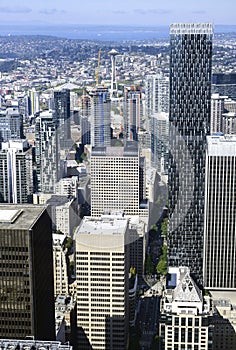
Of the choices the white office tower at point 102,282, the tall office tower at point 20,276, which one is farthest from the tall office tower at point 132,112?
the tall office tower at point 20,276

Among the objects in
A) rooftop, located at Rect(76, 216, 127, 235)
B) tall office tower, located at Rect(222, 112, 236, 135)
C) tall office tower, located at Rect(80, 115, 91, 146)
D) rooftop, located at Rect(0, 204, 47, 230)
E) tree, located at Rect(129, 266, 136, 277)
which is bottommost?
tree, located at Rect(129, 266, 136, 277)

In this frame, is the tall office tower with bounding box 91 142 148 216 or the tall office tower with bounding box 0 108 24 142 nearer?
the tall office tower with bounding box 91 142 148 216

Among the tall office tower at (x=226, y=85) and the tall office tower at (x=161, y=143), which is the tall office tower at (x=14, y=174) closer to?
the tall office tower at (x=161, y=143)

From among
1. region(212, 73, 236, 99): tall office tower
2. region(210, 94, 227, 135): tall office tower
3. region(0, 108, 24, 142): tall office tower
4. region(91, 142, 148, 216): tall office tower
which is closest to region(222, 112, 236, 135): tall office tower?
region(210, 94, 227, 135): tall office tower

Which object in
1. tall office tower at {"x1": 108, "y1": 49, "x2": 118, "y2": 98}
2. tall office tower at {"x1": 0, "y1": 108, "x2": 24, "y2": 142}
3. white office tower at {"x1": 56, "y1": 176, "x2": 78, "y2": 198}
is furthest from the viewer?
tall office tower at {"x1": 0, "y1": 108, "x2": 24, "y2": 142}

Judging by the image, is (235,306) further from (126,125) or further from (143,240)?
(126,125)

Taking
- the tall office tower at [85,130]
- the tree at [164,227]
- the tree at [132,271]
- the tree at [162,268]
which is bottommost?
the tree at [162,268]

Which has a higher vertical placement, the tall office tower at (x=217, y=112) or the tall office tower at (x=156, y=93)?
the tall office tower at (x=156, y=93)

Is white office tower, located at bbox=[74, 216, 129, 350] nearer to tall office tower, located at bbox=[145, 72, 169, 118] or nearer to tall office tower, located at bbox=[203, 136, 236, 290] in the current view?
tall office tower, located at bbox=[203, 136, 236, 290]

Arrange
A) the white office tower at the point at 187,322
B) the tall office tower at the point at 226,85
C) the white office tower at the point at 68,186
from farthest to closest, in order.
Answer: the tall office tower at the point at 226,85 < the white office tower at the point at 68,186 < the white office tower at the point at 187,322
